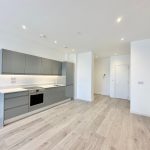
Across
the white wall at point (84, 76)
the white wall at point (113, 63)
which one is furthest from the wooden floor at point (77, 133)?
the white wall at point (113, 63)

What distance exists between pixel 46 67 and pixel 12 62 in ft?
4.60

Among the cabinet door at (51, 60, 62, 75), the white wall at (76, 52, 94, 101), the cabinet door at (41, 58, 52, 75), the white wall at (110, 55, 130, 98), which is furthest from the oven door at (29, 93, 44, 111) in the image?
the white wall at (110, 55, 130, 98)

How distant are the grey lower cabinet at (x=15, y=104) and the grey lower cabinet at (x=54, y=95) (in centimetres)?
86

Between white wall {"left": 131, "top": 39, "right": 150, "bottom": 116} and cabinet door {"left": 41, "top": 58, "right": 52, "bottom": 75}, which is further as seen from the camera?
cabinet door {"left": 41, "top": 58, "right": 52, "bottom": 75}

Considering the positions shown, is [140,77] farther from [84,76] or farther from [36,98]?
[36,98]

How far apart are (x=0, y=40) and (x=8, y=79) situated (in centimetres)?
126

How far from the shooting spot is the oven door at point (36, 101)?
346cm

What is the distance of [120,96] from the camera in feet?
20.5

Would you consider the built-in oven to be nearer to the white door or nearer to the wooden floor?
the wooden floor

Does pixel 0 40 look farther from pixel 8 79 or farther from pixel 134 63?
pixel 134 63

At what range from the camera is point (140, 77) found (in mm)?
3713

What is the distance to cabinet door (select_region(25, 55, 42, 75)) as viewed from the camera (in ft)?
11.9

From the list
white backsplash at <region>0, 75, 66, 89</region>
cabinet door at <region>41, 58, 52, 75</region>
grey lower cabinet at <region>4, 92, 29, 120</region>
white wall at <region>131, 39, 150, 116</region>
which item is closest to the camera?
grey lower cabinet at <region>4, 92, 29, 120</region>

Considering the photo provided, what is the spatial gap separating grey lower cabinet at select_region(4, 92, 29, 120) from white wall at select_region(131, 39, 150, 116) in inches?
146
